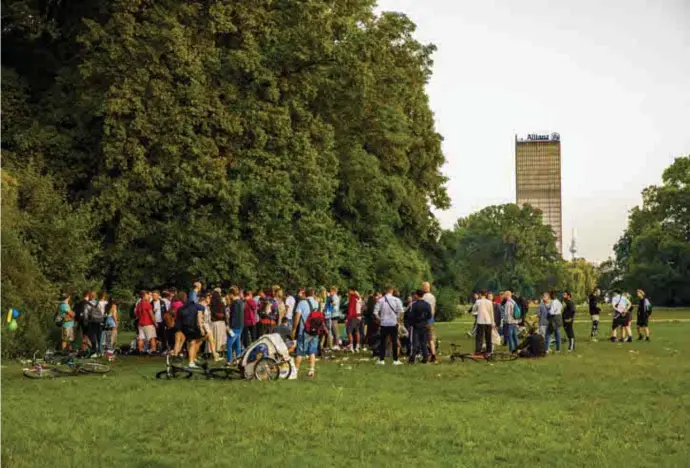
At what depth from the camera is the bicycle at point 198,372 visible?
19.4m

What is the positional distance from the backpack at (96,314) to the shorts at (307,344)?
6899 mm

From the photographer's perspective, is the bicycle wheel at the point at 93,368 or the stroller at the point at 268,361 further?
the bicycle wheel at the point at 93,368

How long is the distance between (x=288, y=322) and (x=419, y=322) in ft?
17.4

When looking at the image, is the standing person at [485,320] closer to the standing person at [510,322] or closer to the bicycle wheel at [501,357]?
the bicycle wheel at [501,357]

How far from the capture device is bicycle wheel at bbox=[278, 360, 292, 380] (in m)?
19.9

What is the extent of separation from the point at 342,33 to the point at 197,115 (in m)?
8.69

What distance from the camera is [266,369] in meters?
19.6

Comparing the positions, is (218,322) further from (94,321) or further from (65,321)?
(65,321)

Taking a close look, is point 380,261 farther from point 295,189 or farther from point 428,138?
point 428,138

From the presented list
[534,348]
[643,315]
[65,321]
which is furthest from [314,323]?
[643,315]

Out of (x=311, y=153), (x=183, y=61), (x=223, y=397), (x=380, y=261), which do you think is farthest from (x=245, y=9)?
(x=223, y=397)

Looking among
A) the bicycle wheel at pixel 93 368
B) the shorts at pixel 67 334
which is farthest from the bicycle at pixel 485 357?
the shorts at pixel 67 334

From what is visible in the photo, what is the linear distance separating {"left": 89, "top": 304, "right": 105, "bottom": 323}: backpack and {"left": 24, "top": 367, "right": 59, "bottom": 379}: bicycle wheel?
234 inches

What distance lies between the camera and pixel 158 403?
1584cm
